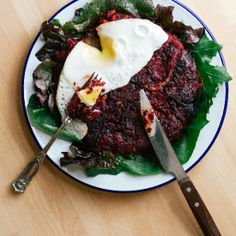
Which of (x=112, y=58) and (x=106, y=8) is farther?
(x=106, y=8)

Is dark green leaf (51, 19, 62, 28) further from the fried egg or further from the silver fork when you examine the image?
the silver fork

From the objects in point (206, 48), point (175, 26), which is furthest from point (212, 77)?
point (175, 26)

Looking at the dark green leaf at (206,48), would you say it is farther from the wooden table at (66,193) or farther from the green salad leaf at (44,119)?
the green salad leaf at (44,119)

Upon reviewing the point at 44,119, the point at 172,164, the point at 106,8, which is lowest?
the point at 172,164

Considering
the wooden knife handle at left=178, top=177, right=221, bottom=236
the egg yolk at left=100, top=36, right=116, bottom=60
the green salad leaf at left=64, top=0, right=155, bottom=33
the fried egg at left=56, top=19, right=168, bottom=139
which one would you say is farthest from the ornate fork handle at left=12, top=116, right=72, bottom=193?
the wooden knife handle at left=178, top=177, right=221, bottom=236

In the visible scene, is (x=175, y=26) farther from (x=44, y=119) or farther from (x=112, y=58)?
(x=44, y=119)

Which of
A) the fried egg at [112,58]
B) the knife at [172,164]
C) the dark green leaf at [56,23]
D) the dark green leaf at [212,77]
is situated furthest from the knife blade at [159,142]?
the dark green leaf at [56,23]
